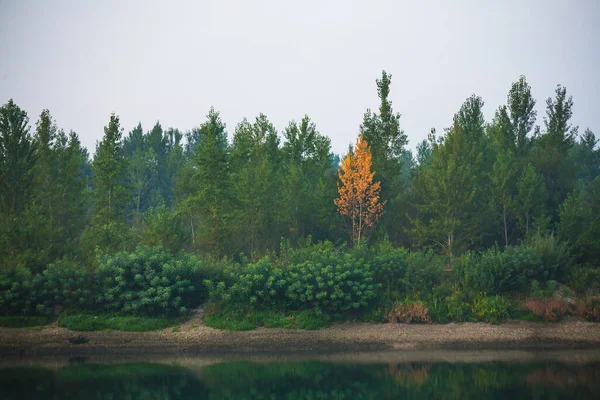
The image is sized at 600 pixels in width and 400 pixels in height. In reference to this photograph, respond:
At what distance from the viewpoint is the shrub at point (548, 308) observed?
29641mm

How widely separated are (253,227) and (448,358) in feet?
63.2

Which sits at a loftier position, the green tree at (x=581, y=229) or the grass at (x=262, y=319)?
the green tree at (x=581, y=229)

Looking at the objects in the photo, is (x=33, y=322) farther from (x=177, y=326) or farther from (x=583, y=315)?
(x=583, y=315)

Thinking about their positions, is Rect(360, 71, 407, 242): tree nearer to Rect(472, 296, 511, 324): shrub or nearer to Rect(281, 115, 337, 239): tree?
Rect(281, 115, 337, 239): tree

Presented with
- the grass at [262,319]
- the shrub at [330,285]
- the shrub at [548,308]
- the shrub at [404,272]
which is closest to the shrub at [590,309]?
the shrub at [548,308]

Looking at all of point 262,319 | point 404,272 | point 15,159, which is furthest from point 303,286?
point 15,159

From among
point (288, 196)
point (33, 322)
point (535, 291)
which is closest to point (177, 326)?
point (33, 322)

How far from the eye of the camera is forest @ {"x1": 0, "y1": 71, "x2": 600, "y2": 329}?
29.6m

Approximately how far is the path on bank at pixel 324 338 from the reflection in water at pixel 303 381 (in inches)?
117

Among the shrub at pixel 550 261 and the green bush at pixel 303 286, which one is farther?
the shrub at pixel 550 261

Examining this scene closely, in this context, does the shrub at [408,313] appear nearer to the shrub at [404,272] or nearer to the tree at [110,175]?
the shrub at [404,272]

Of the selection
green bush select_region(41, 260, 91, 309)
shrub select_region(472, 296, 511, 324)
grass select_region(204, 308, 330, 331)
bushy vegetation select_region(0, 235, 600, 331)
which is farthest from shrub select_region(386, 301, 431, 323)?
green bush select_region(41, 260, 91, 309)

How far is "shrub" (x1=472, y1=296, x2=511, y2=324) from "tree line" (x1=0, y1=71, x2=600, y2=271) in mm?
A: 7015

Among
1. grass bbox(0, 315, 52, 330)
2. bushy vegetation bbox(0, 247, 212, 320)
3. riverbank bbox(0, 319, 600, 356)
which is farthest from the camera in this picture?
bushy vegetation bbox(0, 247, 212, 320)
